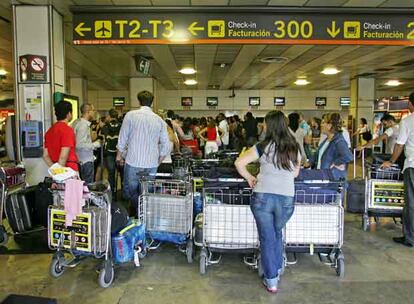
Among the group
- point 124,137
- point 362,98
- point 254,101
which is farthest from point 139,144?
point 254,101

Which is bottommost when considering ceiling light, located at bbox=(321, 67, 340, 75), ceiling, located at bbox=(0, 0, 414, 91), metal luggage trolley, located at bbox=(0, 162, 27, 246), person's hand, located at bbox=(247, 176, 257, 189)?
metal luggage trolley, located at bbox=(0, 162, 27, 246)

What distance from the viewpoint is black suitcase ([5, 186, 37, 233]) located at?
181 inches

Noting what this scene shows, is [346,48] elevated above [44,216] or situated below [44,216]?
above

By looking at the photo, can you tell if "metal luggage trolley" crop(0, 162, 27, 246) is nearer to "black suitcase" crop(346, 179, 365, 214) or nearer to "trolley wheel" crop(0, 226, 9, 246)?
"trolley wheel" crop(0, 226, 9, 246)

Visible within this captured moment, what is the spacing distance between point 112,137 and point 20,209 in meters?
2.10

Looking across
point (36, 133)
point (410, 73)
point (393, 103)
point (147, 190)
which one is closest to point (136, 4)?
point (36, 133)

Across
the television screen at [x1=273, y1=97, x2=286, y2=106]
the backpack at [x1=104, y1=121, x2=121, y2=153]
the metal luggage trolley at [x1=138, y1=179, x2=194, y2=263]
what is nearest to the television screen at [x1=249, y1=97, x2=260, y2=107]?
the television screen at [x1=273, y1=97, x2=286, y2=106]

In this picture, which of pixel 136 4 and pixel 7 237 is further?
pixel 136 4

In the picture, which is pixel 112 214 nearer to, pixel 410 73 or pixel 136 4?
pixel 136 4

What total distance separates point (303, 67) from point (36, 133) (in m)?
7.83

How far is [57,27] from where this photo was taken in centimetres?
567

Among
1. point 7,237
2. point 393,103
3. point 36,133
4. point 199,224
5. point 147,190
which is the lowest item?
point 7,237

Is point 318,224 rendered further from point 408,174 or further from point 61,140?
point 61,140

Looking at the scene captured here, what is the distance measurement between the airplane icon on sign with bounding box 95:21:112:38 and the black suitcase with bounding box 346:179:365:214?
12.6ft
